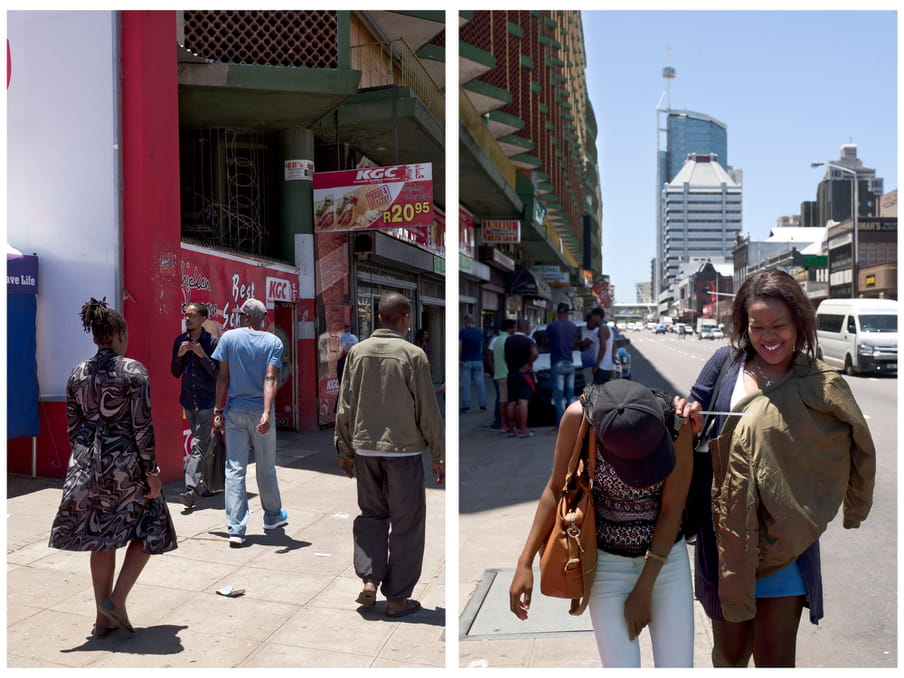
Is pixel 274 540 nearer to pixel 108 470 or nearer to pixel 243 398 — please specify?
pixel 243 398

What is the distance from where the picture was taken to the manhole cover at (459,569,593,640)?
4.04m

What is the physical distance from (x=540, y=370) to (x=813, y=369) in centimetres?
1093

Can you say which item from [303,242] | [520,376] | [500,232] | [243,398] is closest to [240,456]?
[243,398]

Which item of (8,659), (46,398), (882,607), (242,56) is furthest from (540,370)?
(8,659)

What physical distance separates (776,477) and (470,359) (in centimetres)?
1105

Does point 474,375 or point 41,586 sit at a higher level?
point 474,375

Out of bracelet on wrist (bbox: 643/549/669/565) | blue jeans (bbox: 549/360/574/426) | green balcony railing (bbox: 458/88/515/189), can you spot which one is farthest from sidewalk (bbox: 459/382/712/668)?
green balcony railing (bbox: 458/88/515/189)

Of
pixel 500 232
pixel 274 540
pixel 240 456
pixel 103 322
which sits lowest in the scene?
pixel 274 540

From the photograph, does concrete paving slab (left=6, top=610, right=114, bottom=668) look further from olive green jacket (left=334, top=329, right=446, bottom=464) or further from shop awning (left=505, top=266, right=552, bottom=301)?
shop awning (left=505, top=266, right=552, bottom=301)

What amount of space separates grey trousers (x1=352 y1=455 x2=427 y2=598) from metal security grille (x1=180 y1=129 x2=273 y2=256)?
7516mm

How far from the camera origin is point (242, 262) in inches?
393

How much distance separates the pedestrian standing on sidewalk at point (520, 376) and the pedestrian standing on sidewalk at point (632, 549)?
796 cm

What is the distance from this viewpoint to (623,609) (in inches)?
101

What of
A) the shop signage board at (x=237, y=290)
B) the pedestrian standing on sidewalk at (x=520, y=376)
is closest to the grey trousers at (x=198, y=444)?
the shop signage board at (x=237, y=290)
